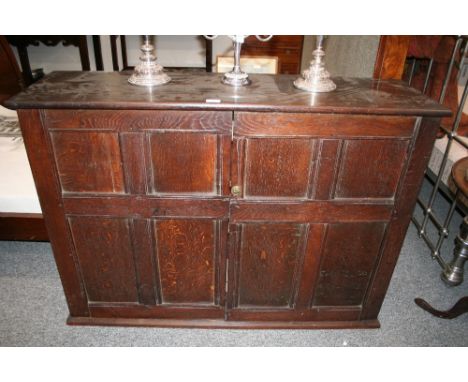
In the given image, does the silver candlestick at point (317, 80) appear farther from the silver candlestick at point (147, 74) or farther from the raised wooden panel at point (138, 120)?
the silver candlestick at point (147, 74)

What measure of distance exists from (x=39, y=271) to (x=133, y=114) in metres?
1.41

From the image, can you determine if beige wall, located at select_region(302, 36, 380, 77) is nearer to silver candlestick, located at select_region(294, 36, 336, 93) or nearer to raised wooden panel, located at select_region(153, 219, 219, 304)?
silver candlestick, located at select_region(294, 36, 336, 93)

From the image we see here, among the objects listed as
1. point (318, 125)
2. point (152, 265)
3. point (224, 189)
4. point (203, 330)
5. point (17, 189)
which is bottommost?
point (203, 330)

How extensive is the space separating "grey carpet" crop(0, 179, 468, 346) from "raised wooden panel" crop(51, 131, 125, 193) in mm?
798

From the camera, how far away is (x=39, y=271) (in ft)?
7.11

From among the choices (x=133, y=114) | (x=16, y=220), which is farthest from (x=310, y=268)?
(x=16, y=220)

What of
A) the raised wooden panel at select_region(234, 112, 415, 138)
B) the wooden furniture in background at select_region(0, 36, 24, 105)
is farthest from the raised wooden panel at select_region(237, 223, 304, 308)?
the wooden furniture in background at select_region(0, 36, 24, 105)

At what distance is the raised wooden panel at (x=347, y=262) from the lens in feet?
5.05

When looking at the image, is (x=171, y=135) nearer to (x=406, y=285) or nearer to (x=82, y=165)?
(x=82, y=165)

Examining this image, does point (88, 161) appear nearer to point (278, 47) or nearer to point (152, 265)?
point (152, 265)

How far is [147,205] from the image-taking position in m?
1.45

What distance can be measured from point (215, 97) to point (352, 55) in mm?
1135

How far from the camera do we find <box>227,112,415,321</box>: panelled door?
1.32m

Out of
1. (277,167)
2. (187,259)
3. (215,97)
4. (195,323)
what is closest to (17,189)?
(187,259)
